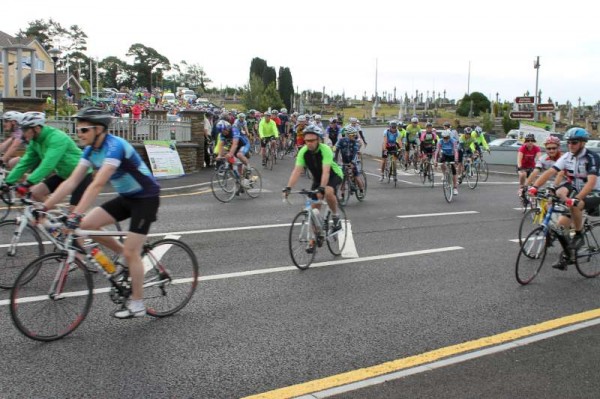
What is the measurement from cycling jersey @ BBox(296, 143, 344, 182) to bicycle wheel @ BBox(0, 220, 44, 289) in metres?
3.60

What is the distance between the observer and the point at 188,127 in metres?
20.7

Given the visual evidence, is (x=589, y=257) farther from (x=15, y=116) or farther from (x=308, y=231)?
(x=15, y=116)

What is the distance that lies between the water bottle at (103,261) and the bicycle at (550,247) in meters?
4.87

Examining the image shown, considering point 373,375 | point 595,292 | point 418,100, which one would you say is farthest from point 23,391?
point 418,100

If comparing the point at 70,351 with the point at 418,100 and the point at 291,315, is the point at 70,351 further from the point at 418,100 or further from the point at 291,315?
the point at 418,100

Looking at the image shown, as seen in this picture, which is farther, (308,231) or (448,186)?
(448,186)

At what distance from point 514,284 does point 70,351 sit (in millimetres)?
5323

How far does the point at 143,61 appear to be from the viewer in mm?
129000

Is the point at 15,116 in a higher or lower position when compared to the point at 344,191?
higher

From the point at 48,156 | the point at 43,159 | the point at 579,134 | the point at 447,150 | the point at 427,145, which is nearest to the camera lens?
the point at 48,156

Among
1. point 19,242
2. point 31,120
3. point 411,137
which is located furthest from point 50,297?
point 411,137

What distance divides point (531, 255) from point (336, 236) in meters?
2.74

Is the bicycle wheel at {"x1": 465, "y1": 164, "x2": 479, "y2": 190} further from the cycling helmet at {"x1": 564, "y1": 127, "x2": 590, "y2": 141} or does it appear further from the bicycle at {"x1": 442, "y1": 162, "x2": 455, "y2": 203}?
the cycling helmet at {"x1": 564, "y1": 127, "x2": 590, "y2": 141}

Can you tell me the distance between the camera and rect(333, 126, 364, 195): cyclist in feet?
48.4
